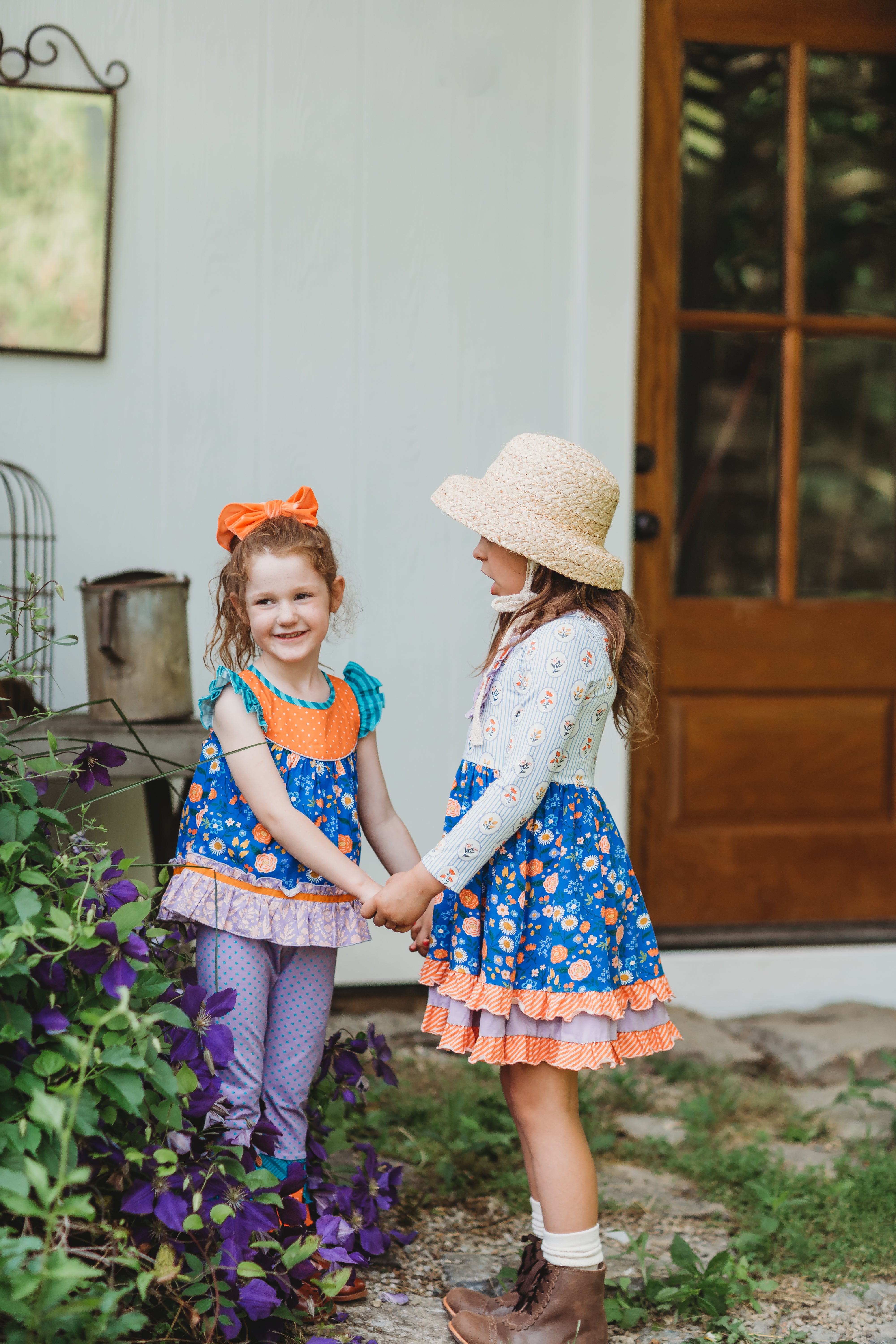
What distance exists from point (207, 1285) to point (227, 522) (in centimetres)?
100

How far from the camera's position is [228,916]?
1620mm

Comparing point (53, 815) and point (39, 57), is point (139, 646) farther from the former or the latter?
point (39, 57)

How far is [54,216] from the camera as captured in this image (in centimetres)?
258

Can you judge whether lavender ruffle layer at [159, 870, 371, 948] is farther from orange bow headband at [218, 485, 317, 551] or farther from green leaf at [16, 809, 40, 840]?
orange bow headband at [218, 485, 317, 551]

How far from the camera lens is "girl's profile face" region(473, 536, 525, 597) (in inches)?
67.3

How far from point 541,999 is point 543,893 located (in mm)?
137

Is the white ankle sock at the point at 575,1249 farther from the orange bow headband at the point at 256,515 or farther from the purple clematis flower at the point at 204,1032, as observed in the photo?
the orange bow headband at the point at 256,515

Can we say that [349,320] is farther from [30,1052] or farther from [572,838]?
[30,1052]

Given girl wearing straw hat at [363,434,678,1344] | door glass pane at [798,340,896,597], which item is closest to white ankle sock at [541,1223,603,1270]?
girl wearing straw hat at [363,434,678,1344]

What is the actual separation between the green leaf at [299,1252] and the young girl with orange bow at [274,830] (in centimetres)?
16

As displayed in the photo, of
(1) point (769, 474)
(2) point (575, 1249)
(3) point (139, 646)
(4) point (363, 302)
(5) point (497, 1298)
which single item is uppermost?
(4) point (363, 302)

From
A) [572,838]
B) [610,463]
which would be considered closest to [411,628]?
[610,463]

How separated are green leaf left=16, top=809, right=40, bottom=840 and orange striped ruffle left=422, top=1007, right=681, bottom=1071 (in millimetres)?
588

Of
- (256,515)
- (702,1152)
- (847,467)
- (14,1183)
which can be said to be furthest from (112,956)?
(847,467)
